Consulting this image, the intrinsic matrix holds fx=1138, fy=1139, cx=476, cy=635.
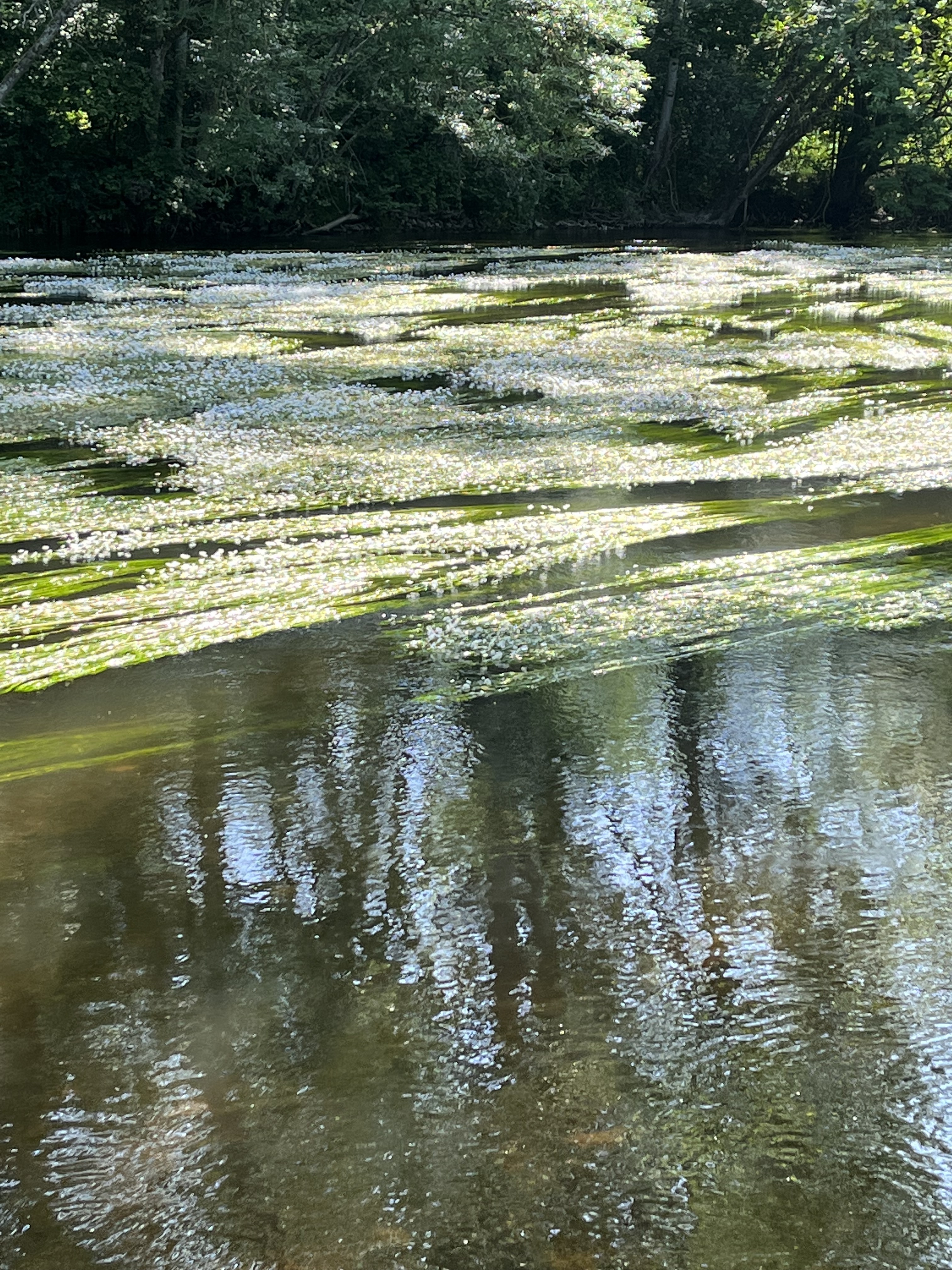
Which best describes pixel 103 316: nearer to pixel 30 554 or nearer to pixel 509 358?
pixel 509 358

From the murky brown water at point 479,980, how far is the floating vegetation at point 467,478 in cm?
78

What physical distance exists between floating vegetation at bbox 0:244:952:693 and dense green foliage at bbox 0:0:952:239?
13648 millimetres

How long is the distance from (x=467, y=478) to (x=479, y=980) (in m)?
4.75

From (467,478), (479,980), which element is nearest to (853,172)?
(467,478)

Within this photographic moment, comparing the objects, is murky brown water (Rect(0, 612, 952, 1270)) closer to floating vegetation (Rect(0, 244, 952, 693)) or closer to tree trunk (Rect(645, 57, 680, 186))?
floating vegetation (Rect(0, 244, 952, 693))

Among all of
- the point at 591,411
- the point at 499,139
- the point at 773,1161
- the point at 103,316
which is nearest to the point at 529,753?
the point at 773,1161

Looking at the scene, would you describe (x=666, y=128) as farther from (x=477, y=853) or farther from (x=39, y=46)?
(x=477, y=853)

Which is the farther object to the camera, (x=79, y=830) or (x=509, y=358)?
(x=509, y=358)

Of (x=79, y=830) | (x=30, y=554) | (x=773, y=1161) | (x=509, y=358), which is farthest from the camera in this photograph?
(x=509, y=358)

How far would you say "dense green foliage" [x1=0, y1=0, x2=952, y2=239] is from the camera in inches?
1001

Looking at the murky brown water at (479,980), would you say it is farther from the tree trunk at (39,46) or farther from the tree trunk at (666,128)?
the tree trunk at (666,128)

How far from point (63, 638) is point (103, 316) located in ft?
34.7

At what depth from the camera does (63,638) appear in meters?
4.62

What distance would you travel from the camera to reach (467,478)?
274 inches
